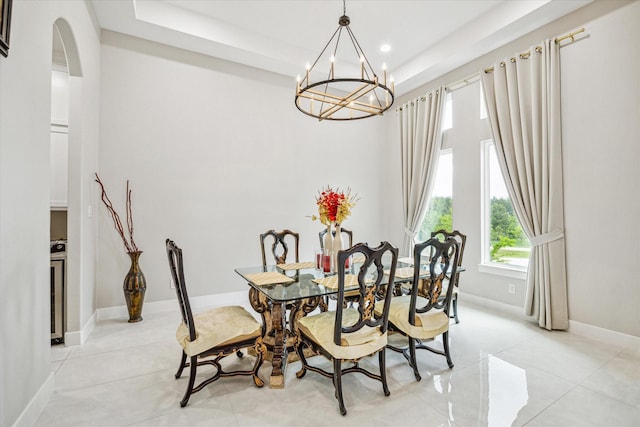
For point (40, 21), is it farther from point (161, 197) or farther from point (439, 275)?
point (439, 275)

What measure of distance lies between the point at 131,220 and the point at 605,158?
5091mm

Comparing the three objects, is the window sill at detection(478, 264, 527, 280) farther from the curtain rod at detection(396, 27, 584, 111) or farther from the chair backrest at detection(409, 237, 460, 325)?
the curtain rod at detection(396, 27, 584, 111)

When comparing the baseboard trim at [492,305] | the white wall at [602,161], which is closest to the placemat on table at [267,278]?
the baseboard trim at [492,305]

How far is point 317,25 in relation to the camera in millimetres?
3855

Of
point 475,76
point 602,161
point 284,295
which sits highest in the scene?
point 475,76

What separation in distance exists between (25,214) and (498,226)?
15.1ft

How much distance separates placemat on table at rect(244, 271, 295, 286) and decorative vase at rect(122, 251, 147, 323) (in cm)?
158

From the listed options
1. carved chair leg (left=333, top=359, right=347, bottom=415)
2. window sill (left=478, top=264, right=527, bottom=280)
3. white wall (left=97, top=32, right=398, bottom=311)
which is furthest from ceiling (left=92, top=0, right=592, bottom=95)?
carved chair leg (left=333, top=359, right=347, bottom=415)

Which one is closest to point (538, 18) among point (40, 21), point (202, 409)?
point (40, 21)

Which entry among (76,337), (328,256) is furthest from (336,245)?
(76,337)

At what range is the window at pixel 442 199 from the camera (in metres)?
4.66

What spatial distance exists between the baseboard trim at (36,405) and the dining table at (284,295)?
4.50 feet

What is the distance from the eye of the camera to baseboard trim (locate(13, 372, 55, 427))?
1.70 metres

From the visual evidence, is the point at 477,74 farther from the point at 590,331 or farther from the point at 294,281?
the point at 294,281
